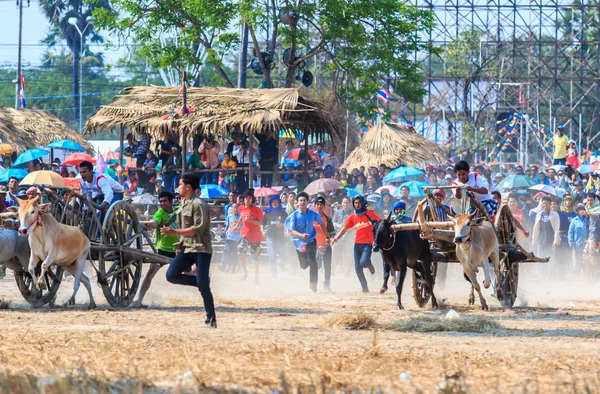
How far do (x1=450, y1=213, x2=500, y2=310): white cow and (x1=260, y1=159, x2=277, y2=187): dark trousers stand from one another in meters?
12.7

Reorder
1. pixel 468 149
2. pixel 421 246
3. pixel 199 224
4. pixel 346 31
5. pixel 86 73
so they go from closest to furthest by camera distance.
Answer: pixel 199 224, pixel 421 246, pixel 346 31, pixel 468 149, pixel 86 73

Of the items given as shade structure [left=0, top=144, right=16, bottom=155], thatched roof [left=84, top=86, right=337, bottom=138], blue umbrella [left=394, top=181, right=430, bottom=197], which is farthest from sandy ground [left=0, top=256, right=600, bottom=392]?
shade structure [left=0, top=144, right=16, bottom=155]

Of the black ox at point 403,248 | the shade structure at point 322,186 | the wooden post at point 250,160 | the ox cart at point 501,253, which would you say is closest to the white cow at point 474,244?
the ox cart at point 501,253

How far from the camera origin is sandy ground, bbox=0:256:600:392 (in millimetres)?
8570

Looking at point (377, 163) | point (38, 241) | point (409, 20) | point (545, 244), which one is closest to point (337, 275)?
point (545, 244)

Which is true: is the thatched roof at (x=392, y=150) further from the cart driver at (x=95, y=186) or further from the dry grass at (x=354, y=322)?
Answer: the dry grass at (x=354, y=322)

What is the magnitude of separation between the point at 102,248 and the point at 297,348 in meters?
5.26

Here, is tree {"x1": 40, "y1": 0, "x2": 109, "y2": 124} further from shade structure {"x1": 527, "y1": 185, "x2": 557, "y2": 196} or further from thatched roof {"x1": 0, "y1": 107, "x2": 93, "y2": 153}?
shade structure {"x1": 527, "y1": 185, "x2": 557, "y2": 196}

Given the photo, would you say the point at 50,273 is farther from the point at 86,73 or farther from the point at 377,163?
the point at 86,73

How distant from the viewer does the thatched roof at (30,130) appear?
1372 inches

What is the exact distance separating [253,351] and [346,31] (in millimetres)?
20656

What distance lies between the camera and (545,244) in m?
23.9

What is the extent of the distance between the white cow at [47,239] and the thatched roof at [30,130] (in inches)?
808

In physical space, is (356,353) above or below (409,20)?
below
